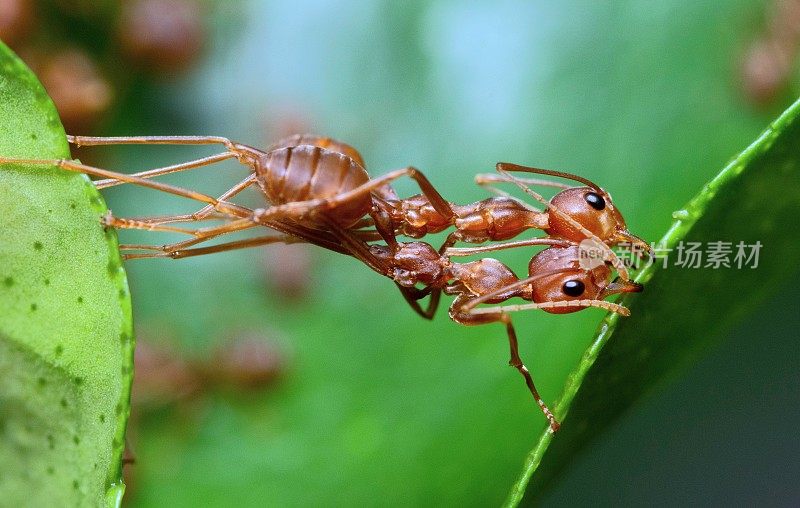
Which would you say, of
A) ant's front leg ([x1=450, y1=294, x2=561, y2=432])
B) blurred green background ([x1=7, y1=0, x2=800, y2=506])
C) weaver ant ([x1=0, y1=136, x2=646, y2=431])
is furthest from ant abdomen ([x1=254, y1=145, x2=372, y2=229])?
blurred green background ([x1=7, y1=0, x2=800, y2=506])

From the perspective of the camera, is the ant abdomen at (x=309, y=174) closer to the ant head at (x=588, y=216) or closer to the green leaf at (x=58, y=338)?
the ant head at (x=588, y=216)

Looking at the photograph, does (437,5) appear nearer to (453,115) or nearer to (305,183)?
(453,115)

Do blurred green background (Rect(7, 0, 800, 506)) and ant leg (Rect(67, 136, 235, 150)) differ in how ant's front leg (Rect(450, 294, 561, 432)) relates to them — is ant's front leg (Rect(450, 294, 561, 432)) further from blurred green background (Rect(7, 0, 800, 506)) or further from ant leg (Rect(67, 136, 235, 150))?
ant leg (Rect(67, 136, 235, 150))

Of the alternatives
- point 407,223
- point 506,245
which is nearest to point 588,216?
point 506,245


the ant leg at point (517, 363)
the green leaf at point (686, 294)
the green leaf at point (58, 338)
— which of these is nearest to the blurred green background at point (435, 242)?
the ant leg at point (517, 363)

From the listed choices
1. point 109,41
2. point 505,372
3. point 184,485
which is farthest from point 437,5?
point 184,485
